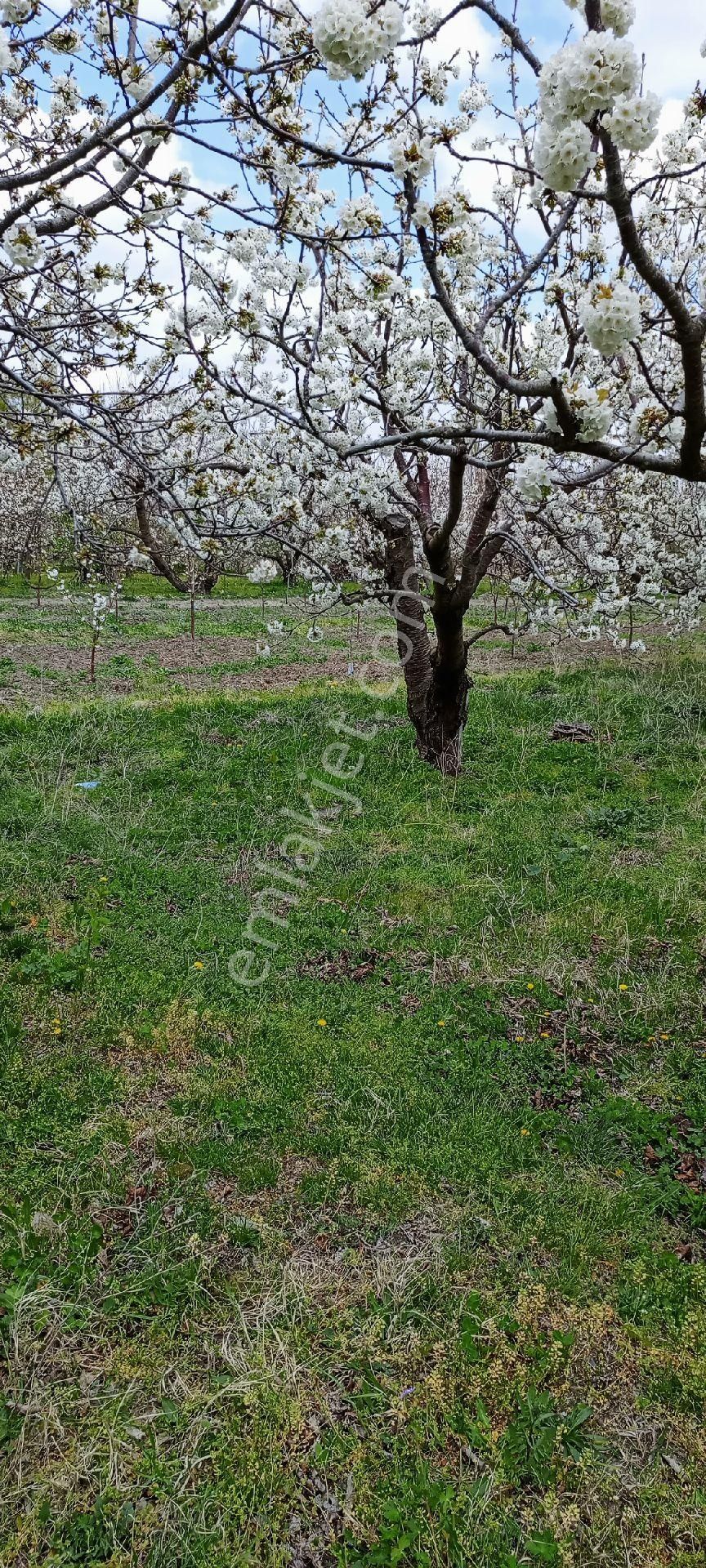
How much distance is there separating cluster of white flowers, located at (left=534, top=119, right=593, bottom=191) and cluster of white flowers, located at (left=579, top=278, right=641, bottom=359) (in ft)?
0.80

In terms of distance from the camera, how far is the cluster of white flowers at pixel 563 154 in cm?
174

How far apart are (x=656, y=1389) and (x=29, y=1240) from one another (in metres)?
1.91

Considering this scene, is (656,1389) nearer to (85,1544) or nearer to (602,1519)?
(602,1519)

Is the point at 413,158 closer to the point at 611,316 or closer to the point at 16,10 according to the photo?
the point at 611,316

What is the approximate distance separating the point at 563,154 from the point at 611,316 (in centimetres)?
35

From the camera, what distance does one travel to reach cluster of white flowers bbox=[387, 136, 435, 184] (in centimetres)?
242

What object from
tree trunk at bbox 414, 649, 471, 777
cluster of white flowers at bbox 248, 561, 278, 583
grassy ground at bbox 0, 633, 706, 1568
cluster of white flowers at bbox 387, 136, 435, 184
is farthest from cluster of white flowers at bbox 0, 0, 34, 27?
tree trunk at bbox 414, 649, 471, 777

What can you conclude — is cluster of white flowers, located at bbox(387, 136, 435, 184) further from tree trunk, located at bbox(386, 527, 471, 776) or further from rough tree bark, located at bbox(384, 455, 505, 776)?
tree trunk, located at bbox(386, 527, 471, 776)

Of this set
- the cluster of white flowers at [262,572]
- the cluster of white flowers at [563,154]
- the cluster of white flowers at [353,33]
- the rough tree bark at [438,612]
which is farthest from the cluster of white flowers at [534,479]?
the rough tree bark at [438,612]

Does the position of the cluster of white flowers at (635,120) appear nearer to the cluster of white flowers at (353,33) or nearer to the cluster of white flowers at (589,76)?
the cluster of white flowers at (589,76)

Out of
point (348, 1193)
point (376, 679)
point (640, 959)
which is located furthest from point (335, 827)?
point (376, 679)

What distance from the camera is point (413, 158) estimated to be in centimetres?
244

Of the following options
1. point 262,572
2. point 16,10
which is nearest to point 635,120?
point 16,10

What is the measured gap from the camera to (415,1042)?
11.8 ft
